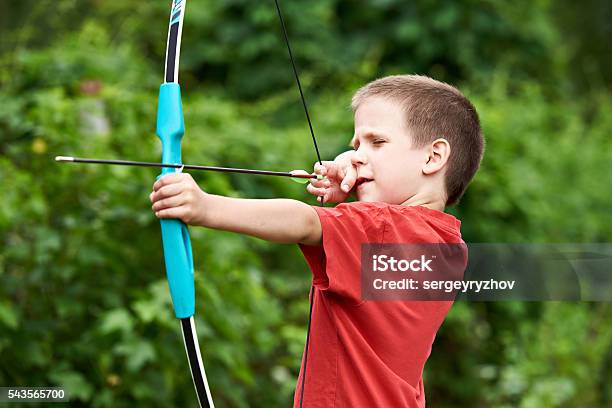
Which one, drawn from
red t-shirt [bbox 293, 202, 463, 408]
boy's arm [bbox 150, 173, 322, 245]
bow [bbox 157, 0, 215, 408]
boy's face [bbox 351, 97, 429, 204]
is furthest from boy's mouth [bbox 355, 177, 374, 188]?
bow [bbox 157, 0, 215, 408]

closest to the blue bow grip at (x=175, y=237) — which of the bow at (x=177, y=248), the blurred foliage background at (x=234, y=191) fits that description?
the bow at (x=177, y=248)

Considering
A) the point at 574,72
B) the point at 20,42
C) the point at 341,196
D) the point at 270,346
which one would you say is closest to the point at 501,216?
the point at 270,346

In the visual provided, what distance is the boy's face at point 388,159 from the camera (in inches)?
72.4

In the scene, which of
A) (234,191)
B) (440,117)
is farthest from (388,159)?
A: (234,191)

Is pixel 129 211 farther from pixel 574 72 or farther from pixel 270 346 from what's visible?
pixel 574 72

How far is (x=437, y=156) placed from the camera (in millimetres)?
1885

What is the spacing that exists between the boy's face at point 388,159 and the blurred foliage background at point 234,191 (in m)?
1.60

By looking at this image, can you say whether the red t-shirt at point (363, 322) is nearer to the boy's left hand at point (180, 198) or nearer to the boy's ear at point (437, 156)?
the boy's ear at point (437, 156)

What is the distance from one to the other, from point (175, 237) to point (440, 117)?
663 millimetres

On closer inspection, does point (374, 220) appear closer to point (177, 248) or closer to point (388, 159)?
point (388, 159)

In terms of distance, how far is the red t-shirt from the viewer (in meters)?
1.65

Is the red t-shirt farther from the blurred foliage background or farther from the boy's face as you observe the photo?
the blurred foliage background

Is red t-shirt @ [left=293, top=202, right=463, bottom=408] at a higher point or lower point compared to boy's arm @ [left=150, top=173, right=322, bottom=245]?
lower

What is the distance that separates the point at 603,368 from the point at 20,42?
12.4 ft
